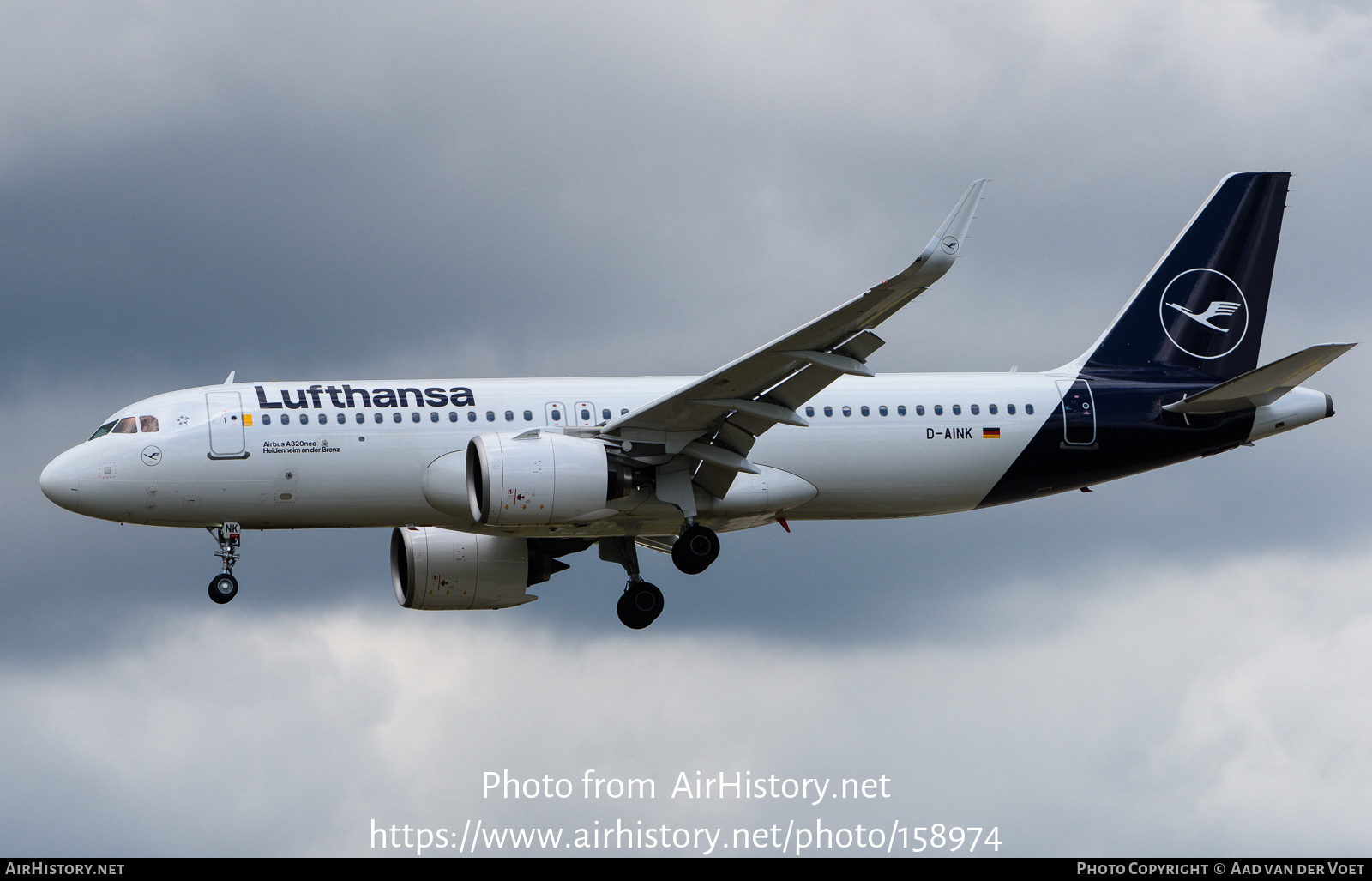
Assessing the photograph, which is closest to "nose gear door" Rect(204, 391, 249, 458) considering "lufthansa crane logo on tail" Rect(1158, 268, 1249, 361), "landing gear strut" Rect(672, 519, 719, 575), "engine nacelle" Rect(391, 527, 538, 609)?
"engine nacelle" Rect(391, 527, 538, 609)

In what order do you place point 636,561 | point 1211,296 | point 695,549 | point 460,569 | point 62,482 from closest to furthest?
point 695,549 → point 62,482 → point 636,561 → point 460,569 → point 1211,296

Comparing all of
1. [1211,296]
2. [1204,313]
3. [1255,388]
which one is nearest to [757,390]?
[1255,388]

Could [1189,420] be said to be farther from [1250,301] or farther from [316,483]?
[316,483]

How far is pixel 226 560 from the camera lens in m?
35.4

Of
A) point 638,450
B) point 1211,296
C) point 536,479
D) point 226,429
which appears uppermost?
point 1211,296

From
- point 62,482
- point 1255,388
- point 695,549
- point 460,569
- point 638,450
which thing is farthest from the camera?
point 460,569

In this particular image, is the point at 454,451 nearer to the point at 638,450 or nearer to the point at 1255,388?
the point at 638,450

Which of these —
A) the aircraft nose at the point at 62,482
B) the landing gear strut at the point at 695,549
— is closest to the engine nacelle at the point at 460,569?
the landing gear strut at the point at 695,549

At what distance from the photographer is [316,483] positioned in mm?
34562

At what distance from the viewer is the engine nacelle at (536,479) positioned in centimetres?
3219

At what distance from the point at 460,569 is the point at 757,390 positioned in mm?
10183

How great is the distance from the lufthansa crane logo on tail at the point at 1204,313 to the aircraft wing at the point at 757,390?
12.0 metres

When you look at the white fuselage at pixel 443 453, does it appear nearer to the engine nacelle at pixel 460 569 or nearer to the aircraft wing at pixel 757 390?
the aircraft wing at pixel 757 390

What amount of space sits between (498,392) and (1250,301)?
17969 mm
